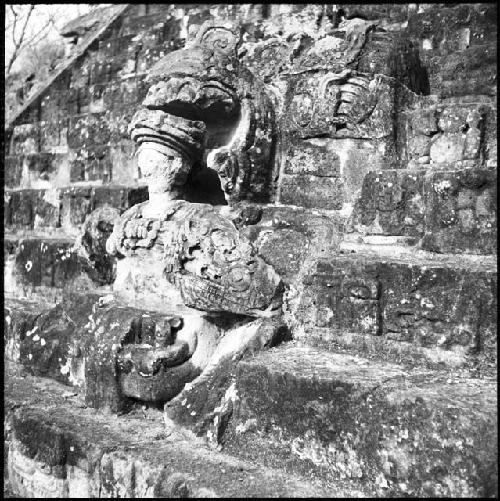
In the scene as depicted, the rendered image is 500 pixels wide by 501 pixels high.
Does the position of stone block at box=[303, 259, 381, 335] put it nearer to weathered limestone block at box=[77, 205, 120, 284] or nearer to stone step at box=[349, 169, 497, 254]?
stone step at box=[349, 169, 497, 254]

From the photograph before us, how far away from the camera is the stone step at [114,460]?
2932 mm

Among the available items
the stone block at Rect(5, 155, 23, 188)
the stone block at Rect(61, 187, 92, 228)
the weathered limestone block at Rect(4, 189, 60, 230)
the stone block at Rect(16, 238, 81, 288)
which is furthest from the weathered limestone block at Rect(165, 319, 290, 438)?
the stone block at Rect(5, 155, 23, 188)

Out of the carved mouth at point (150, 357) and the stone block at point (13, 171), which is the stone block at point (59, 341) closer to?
the carved mouth at point (150, 357)

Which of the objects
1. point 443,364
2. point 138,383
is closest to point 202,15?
point 138,383

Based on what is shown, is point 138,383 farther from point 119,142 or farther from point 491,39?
point 491,39

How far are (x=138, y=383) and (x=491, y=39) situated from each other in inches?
122

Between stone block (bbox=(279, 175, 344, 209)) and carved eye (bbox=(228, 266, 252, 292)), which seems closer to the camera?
carved eye (bbox=(228, 266, 252, 292))

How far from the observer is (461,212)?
335cm

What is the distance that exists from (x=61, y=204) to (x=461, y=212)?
383cm

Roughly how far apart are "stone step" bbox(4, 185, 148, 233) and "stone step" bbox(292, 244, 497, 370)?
2181 millimetres

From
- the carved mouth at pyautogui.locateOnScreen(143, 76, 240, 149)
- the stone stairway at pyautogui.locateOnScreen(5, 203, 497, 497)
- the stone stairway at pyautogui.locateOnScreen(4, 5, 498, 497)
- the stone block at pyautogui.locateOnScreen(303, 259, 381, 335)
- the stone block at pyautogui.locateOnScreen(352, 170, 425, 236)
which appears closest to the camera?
the stone stairway at pyautogui.locateOnScreen(5, 203, 497, 497)

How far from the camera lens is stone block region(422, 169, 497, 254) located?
3.26 meters

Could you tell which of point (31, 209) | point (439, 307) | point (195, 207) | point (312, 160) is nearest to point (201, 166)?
point (195, 207)

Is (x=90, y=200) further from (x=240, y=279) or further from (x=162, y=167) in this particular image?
(x=240, y=279)
